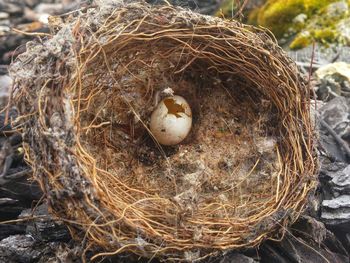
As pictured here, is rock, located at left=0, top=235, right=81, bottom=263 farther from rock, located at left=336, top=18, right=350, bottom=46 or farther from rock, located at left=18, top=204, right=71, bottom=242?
rock, located at left=336, top=18, right=350, bottom=46

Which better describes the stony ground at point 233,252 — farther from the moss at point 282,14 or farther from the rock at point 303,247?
the moss at point 282,14

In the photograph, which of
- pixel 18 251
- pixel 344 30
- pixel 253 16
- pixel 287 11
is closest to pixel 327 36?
pixel 344 30

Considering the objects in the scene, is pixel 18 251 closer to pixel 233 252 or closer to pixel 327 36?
pixel 233 252

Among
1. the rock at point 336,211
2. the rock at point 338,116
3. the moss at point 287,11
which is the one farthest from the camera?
the moss at point 287,11

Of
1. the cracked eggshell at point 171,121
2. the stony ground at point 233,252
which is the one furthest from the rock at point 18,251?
the cracked eggshell at point 171,121

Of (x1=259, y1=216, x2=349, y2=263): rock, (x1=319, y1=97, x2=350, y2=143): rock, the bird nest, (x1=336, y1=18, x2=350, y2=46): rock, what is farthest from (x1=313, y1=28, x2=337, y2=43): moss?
(x1=259, y1=216, x2=349, y2=263): rock
